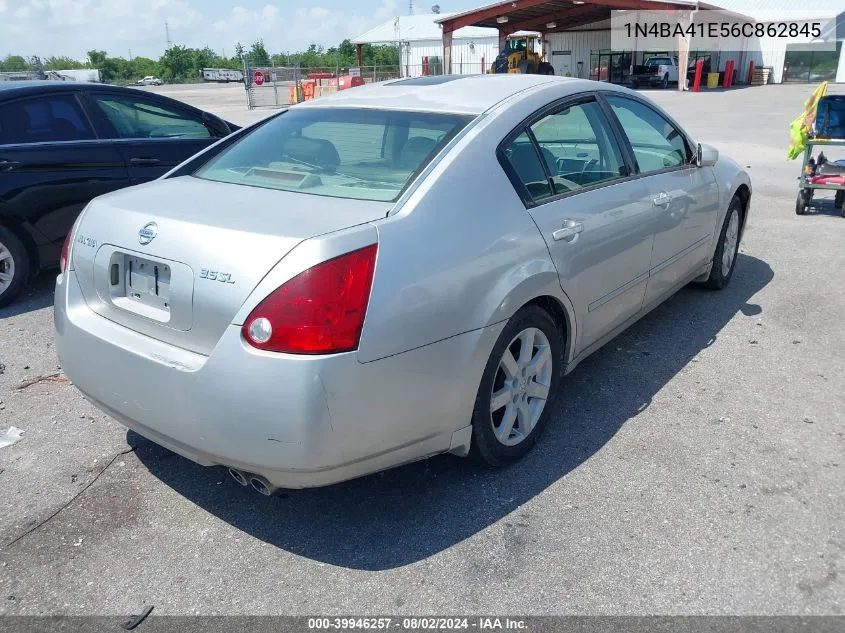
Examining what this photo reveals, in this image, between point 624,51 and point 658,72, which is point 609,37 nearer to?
point 624,51

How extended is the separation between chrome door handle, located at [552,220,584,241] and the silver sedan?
15 mm

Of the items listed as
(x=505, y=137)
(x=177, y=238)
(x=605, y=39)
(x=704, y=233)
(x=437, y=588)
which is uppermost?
(x=605, y=39)

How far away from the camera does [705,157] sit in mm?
4781

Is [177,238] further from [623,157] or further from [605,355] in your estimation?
[605,355]

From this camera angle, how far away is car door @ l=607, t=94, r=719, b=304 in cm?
416

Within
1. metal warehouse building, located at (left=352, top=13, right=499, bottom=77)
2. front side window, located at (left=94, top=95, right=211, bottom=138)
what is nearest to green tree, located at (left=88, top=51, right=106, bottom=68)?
metal warehouse building, located at (left=352, top=13, right=499, bottom=77)

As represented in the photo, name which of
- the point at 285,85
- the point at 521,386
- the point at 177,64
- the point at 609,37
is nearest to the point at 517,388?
the point at 521,386

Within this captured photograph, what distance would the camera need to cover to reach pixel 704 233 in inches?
191

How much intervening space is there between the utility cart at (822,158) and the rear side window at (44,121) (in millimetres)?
7325

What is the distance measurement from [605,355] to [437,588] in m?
2.35

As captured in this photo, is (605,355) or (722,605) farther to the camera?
(605,355)

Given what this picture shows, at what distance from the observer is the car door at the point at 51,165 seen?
213 inches

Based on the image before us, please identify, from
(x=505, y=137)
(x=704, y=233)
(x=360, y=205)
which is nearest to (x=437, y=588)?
(x=360, y=205)

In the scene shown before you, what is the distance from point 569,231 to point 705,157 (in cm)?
201
